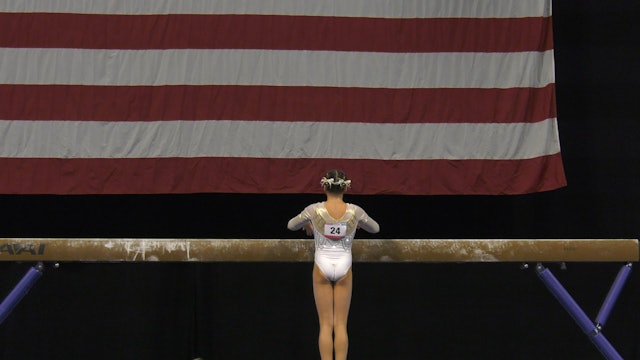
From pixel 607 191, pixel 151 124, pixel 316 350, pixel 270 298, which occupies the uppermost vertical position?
pixel 151 124

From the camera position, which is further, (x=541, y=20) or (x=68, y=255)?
(x=541, y=20)

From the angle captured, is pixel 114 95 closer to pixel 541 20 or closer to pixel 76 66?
pixel 76 66

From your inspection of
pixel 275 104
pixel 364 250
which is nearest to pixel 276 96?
pixel 275 104

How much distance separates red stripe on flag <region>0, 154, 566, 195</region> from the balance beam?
0.73 metres

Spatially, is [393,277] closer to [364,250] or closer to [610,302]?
[364,250]

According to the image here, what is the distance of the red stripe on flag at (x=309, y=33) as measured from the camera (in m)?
5.40

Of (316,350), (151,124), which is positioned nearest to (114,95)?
(151,124)

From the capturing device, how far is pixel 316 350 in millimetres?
5816

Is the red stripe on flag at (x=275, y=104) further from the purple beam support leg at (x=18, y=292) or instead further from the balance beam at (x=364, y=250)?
the purple beam support leg at (x=18, y=292)

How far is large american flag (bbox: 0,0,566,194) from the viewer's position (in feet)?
17.5

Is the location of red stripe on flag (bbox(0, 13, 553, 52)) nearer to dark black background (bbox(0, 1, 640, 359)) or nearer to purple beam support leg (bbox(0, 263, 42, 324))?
dark black background (bbox(0, 1, 640, 359))

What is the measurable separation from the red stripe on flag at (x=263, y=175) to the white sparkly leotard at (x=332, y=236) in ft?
3.68

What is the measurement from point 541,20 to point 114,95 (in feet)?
10.5

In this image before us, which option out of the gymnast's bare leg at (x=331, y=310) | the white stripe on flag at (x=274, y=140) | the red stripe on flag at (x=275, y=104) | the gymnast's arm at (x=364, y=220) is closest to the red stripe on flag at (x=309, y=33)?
the red stripe on flag at (x=275, y=104)
